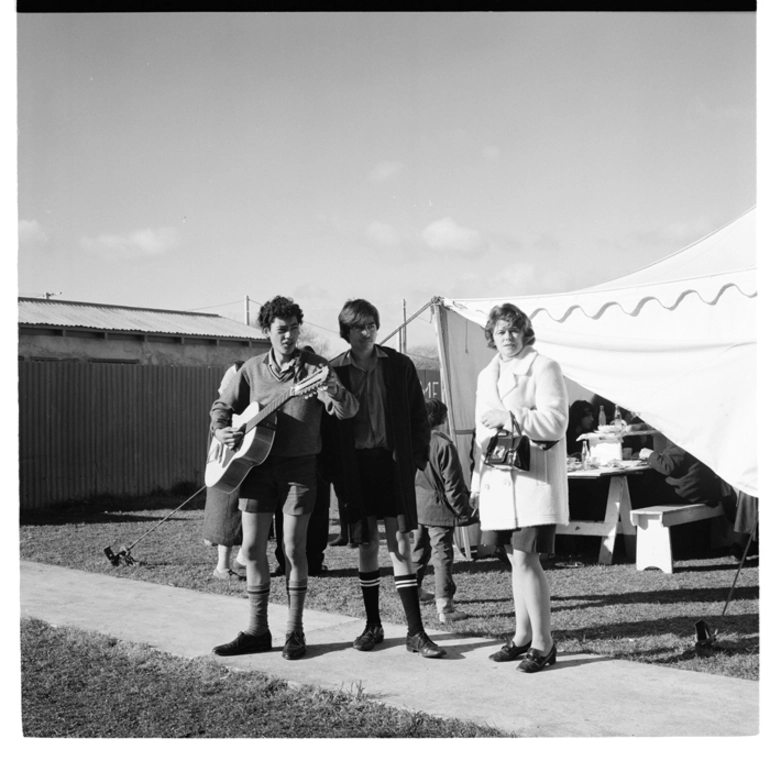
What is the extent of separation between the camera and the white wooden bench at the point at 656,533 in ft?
24.5

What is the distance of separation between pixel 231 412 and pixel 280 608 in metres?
1.69

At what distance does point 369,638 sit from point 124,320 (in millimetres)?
14025

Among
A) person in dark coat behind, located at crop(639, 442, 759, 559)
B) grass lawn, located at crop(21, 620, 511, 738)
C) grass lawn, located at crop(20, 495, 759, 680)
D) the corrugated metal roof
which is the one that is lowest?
grass lawn, located at crop(20, 495, 759, 680)

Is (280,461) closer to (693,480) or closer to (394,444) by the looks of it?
(394,444)

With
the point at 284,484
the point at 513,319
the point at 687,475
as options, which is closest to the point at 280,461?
the point at 284,484

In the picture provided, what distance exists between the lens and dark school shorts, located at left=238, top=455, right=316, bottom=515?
502 centimetres

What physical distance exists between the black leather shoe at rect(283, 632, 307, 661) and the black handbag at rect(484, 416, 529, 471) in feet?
4.88

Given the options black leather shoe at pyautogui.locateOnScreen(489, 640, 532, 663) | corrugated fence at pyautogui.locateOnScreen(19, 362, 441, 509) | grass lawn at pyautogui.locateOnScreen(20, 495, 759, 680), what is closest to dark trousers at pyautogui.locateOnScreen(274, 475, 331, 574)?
grass lawn at pyautogui.locateOnScreen(20, 495, 759, 680)

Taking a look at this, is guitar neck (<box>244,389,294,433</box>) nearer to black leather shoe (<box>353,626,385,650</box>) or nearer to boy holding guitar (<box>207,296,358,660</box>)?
boy holding guitar (<box>207,296,358,660</box>)

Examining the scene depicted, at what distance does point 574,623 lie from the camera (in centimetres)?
577

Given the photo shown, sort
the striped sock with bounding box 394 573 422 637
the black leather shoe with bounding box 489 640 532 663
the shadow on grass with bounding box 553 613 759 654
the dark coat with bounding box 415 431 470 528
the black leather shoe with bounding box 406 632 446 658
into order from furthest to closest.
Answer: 1. the dark coat with bounding box 415 431 470 528
2. the shadow on grass with bounding box 553 613 759 654
3. the striped sock with bounding box 394 573 422 637
4. the black leather shoe with bounding box 406 632 446 658
5. the black leather shoe with bounding box 489 640 532 663

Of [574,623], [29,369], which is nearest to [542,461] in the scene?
[574,623]

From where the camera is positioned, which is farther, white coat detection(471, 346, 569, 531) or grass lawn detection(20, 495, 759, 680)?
grass lawn detection(20, 495, 759, 680)
